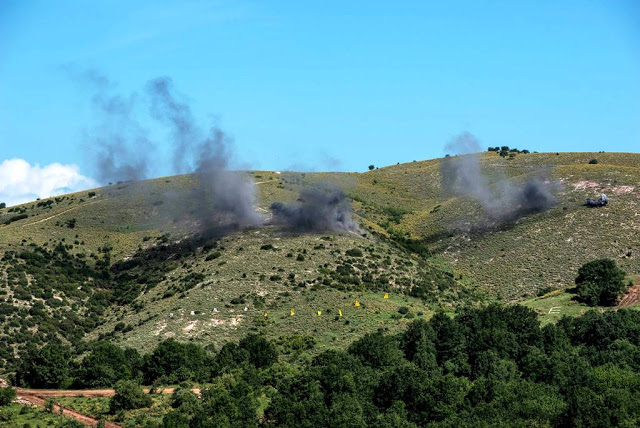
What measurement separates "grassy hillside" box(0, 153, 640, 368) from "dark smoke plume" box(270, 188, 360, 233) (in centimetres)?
373

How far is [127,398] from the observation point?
315 feet

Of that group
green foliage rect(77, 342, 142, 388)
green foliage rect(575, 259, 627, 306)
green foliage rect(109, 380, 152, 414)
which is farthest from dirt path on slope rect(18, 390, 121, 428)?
green foliage rect(575, 259, 627, 306)

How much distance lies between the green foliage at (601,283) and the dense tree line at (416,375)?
30.4 feet

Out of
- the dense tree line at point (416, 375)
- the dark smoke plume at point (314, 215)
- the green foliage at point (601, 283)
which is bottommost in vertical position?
the dense tree line at point (416, 375)

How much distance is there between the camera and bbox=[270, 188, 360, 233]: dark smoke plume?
165750 mm

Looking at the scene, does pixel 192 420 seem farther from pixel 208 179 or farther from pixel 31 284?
pixel 208 179

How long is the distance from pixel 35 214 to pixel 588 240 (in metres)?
111

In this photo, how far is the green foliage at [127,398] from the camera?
95938 millimetres

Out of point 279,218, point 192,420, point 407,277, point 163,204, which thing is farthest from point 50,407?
point 163,204

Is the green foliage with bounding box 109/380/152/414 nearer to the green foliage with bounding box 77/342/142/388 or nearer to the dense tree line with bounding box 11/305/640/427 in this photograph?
the dense tree line with bounding box 11/305/640/427

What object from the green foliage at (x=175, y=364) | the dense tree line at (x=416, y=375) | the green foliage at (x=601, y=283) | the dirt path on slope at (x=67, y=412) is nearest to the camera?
the dense tree line at (x=416, y=375)

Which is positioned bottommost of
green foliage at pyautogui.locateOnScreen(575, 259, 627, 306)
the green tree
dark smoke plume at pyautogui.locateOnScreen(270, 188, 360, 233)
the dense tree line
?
the dense tree line

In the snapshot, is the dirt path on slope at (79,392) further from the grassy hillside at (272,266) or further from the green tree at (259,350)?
the grassy hillside at (272,266)

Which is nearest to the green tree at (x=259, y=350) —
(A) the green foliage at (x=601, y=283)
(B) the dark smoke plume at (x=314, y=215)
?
(A) the green foliage at (x=601, y=283)
